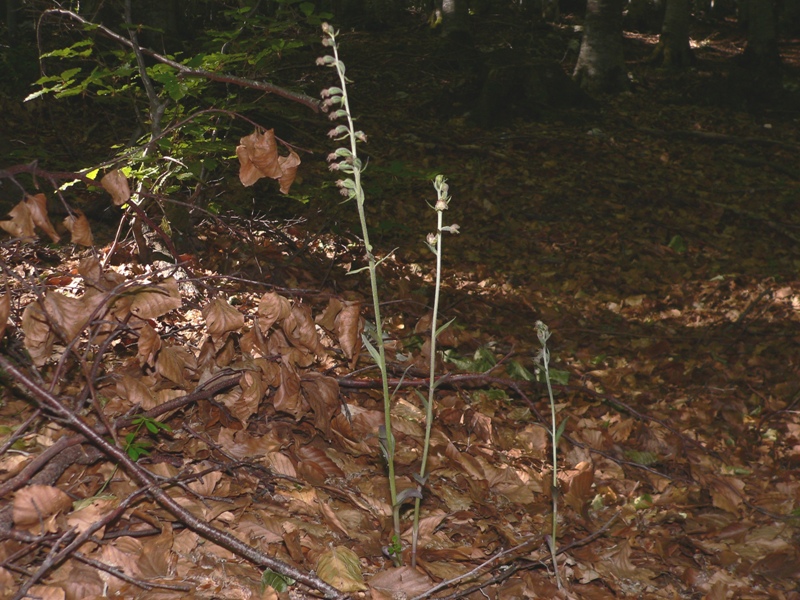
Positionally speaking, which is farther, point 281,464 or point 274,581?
point 281,464

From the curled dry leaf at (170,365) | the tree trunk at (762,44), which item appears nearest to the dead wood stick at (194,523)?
the curled dry leaf at (170,365)

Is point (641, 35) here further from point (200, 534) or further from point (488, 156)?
point (200, 534)

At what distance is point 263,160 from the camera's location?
2217 millimetres

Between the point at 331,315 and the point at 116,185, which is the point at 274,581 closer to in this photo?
the point at 331,315

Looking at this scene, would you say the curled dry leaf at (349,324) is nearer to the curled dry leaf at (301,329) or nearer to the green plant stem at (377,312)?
the curled dry leaf at (301,329)

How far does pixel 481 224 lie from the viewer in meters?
7.14

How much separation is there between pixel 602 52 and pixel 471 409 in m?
9.56

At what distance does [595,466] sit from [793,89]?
37.0 feet

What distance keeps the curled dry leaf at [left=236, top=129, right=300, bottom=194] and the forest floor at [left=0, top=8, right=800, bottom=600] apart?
0.38 m

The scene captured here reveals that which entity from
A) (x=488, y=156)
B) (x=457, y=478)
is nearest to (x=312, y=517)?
(x=457, y=478)

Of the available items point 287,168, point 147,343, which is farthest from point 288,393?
point 287,168

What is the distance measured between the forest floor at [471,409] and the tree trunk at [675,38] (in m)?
5.69

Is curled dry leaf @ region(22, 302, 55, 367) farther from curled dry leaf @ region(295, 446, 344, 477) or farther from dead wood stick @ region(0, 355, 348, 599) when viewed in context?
curled dry leaf @ region(295, 446, 344, 477)

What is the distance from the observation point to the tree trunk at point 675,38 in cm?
1245
